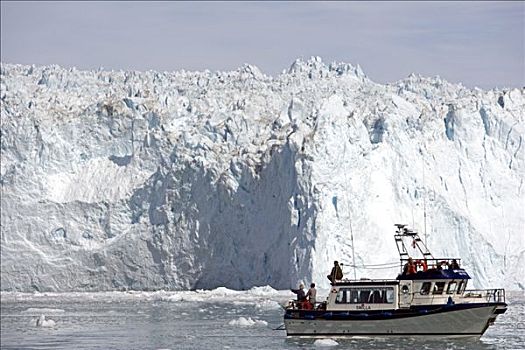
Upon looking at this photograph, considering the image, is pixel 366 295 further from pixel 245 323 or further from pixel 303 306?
pixel 245 323

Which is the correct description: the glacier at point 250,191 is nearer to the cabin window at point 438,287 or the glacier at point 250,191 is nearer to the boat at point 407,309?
the boat at point 407,309

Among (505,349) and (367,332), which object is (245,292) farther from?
(505,349)

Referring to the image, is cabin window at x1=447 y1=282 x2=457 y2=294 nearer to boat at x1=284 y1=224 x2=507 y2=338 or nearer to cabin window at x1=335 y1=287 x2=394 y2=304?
boat at x1=284 y1=224 x2=507 y2=338

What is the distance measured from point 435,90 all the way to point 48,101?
22839 mm

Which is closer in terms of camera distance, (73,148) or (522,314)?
(522,314)

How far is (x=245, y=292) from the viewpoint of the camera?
38.3m

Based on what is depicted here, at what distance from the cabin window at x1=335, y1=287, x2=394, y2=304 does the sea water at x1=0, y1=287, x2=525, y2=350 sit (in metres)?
0.84

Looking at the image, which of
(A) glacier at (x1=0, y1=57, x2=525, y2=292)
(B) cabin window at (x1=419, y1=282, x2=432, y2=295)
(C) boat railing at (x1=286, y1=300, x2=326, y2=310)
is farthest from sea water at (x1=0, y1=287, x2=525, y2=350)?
(A) glacier at (x1=0, y1=57, x2=525, y2=292)

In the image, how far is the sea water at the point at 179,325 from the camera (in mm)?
21312

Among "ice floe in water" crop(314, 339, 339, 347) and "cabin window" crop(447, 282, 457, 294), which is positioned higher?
"cabin window" crop(447, 282, 457, 294)

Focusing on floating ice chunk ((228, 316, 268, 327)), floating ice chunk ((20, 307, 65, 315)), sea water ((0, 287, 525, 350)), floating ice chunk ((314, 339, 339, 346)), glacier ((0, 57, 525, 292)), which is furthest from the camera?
glacier ((0, 57, 525, 292))

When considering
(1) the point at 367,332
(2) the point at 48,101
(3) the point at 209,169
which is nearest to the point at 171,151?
(3) the point at 209,169

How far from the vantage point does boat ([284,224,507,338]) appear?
71.6 ft

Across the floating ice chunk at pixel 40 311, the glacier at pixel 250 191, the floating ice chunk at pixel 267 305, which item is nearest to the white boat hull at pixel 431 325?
the floating ice chunk at pixel 267 305
